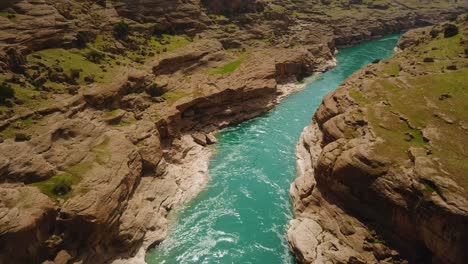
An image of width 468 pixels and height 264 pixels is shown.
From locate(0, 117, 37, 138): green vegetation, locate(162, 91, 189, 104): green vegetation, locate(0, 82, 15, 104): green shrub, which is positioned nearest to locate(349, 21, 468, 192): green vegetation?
locate(162, 91, 189, 104): green vegetation

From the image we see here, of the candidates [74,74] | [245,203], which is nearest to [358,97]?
[245,203]

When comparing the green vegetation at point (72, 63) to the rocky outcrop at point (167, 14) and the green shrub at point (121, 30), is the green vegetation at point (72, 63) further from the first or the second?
the rocky outcrop at point (167, 14)

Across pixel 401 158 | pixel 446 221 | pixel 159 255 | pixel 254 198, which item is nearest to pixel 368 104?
pixel 401 158

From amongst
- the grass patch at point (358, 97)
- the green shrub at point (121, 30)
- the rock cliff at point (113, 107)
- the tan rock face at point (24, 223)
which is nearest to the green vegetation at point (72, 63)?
the rock cliff at point (113, 107)

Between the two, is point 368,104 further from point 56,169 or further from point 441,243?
point 56,169

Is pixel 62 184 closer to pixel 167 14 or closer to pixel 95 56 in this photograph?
pixel 95 56
